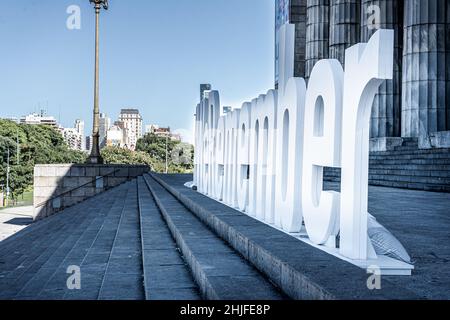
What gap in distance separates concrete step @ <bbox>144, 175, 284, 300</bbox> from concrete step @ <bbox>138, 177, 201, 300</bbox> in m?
0.08

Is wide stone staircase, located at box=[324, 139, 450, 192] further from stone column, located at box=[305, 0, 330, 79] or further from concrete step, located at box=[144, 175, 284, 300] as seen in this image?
stone column, located at box=[305, 0, 330, 79]

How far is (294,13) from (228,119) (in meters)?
32.8

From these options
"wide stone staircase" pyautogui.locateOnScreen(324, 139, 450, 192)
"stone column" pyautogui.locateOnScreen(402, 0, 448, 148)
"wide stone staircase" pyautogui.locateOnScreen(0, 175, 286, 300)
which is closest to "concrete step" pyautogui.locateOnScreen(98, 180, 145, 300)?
"wide stone staircase" pyautogui.locateOnScreen(0, 175, 286, 300)

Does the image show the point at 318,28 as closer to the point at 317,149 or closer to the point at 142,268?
the point at 317,149

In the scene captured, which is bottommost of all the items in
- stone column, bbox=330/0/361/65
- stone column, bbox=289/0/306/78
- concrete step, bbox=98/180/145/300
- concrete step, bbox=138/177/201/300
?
concrete step, bbox=98/180/145/300

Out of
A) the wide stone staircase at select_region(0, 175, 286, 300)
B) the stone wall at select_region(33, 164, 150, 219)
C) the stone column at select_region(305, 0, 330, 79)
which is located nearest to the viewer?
the wide stone staircase at select_region(0, 175, 286, 300)

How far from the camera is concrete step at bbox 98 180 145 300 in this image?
466 cm

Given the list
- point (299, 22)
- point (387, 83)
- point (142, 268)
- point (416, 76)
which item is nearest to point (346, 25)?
point (387, 83)

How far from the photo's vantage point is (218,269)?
4555 millimetres

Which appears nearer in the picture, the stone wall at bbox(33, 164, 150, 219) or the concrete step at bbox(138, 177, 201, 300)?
the concrete step at bbox(138, 177, 201, 300)

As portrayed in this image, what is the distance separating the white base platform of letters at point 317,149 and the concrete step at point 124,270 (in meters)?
1.59

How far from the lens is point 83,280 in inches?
209
